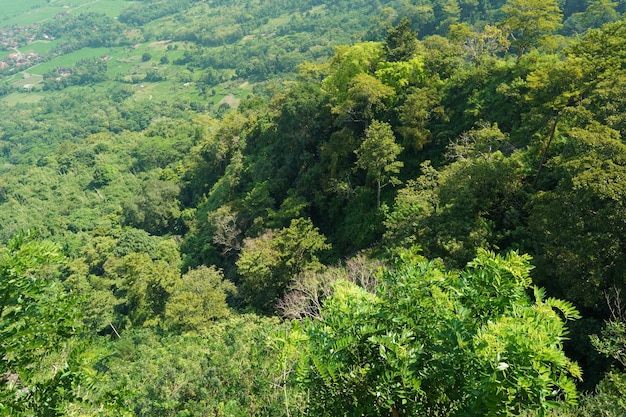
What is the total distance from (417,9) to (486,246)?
67.1m

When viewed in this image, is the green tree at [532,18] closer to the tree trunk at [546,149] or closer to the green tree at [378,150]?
the tree trunk at [546,149]

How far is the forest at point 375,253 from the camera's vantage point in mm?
4812

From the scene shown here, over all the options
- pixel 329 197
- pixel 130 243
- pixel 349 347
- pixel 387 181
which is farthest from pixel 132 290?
pixel 349 347

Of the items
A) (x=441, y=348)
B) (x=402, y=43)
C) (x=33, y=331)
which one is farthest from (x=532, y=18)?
(x=33, y=331)

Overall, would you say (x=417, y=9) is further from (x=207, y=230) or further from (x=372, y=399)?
(x=372, y=399)

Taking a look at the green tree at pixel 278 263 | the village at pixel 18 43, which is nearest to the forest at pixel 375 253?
the green tree at pixel 278 263

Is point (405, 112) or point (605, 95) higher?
point (605, 95)

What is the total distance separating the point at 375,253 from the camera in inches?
795

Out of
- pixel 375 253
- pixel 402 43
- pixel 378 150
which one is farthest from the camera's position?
pixel 402 43

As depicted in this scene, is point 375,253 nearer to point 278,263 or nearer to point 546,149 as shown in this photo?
point 278,263

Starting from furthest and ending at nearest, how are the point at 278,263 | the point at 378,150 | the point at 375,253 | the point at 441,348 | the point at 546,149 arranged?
the point at 278,263 → the point at 378,150 → the point at 375,253 → the point at 546,149 → the point at 441,348

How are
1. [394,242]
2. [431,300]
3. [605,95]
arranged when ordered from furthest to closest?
1. [394,242]
2. [605,95]
3. [431,300]

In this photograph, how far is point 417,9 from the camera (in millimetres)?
70062

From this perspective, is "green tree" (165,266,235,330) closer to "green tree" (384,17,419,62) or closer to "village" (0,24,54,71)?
"green tree" (384,17,419,62)
